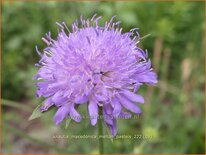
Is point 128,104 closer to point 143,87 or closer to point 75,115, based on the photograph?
point 75,115

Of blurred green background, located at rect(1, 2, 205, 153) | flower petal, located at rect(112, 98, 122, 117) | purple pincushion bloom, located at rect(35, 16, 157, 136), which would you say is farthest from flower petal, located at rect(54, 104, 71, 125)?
blurred green background, located at rect(1, 2, 205, 153)

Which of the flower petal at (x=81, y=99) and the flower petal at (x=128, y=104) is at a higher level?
the flower petal at (x=81, y=99)

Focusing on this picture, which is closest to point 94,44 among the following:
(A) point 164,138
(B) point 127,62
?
(B) point 127,62

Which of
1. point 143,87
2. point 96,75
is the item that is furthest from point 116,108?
point 143,87

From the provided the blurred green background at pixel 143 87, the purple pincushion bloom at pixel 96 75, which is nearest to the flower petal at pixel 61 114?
the purple pincushion bloom at pixel 96 75

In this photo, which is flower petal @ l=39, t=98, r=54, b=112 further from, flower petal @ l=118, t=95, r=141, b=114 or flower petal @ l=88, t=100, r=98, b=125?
flower petal @ l=118, t=95, r=141, b=114

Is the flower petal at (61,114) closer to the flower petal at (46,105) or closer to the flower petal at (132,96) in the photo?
the flower petal at (46,105)
